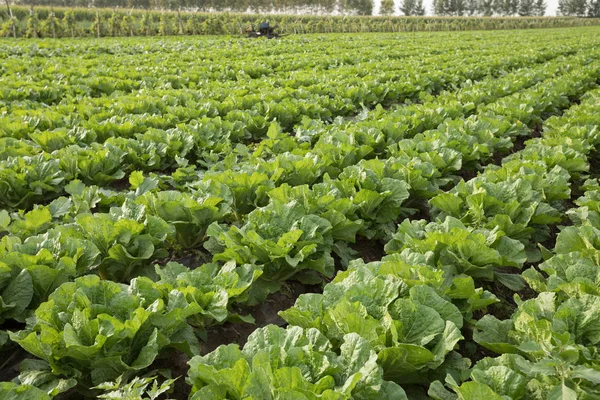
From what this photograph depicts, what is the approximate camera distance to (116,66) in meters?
15.0

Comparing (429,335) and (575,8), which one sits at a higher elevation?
(575,8)

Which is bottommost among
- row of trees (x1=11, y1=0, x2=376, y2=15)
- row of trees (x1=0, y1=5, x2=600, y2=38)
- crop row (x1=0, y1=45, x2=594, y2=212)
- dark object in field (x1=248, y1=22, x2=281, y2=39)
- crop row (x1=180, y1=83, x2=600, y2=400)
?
crop row (x1=180, y1=83, x2=600, y2=400)

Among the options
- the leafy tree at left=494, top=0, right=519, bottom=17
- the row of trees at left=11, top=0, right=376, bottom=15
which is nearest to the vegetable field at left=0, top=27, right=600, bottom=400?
the row of trees at left=11, top=0, right=376, bottom=15

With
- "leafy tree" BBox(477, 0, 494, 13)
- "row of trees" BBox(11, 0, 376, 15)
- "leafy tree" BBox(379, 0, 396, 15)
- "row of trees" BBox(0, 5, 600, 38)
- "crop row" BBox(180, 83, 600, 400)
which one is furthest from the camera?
"leafy tree" BBox(477, 0, 494, 13)

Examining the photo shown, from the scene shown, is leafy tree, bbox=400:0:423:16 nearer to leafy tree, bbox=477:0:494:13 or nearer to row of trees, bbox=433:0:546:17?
row of trees, bbox=433:0:546:17

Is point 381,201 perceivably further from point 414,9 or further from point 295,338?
point 414,9

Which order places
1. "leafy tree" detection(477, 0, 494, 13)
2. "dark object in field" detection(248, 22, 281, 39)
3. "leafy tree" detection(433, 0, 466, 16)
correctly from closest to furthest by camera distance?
"dark object in field" detection(248, 22, 281, 39), "leafy tree" detection(433, 0, 466, 16), "leafy tree" detection(477, 0, 494, 13)

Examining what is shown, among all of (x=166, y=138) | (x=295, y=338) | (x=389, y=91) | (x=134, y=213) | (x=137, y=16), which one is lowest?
(x=295, y=338)

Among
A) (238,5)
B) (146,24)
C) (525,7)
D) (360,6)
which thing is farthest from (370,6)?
(146,24)

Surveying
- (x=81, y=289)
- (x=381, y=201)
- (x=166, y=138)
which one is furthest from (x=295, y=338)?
(x=166, y=138)

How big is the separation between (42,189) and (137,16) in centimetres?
4162

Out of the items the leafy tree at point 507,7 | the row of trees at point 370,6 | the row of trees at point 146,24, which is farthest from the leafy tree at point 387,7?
the row of trees at point 146,24

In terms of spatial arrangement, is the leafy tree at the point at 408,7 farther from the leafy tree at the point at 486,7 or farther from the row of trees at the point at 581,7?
the row of trees at the point at 581,7

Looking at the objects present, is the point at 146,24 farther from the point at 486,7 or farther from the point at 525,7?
the point at 525,7
